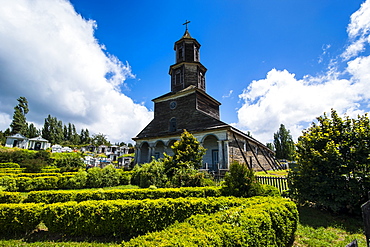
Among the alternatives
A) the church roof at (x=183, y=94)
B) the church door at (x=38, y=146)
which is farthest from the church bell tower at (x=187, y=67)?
the church door at (x=38, y=146)

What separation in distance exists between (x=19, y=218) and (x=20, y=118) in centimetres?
6905

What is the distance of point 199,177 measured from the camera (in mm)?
10422

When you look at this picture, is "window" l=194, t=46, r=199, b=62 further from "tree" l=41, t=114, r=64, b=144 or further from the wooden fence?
"tree" l=41, t=114, r=64, b=144

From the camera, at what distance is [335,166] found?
6.71 meters

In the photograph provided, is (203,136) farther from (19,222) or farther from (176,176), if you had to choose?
(19,222)

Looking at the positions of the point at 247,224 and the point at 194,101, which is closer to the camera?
the point at 247,224

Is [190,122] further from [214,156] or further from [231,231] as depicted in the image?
[231,231]

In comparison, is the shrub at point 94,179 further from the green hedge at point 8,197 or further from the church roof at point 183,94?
the church roof at point 183,94

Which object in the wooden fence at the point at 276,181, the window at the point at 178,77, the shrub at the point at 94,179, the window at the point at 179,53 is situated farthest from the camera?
the window at the point at 179,53

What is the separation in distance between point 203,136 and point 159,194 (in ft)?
39.2

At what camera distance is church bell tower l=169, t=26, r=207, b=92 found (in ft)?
81.8

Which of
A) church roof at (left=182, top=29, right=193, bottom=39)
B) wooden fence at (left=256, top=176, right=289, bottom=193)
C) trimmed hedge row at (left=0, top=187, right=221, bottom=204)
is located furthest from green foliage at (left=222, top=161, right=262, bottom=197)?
church roof at (left=182, top=29, right=193, bottom=39)

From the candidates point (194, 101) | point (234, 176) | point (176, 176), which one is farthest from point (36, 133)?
point (234, 176)

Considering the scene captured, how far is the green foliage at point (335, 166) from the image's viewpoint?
20.7ft
